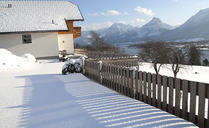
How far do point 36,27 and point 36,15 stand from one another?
316 cm

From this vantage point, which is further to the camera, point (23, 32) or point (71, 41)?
point (71, 41)

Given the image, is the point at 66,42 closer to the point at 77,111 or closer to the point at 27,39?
the point at 27,39

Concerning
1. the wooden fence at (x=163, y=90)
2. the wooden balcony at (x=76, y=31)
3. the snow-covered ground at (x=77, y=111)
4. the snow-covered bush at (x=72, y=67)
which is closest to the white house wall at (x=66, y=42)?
the wooden balcony at (x=76, y=31)

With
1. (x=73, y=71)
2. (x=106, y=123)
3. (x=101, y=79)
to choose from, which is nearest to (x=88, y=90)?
(x=101, y=79)

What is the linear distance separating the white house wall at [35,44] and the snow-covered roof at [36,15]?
87 cm

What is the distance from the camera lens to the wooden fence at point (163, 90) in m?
3.66

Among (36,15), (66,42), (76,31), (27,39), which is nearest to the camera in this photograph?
(27,39)

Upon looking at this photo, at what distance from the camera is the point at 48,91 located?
7168 mm

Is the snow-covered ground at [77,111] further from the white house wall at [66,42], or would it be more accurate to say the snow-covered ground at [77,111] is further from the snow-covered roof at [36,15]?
the white house wall at [66,42]

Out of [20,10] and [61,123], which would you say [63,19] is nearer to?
[20,10]

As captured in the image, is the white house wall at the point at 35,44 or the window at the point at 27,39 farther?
the window at the point at 27,39

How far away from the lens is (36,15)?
2325 centimetres

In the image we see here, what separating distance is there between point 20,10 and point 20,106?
22.1 meters

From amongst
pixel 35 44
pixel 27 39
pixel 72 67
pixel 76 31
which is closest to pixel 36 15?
pixel 27 39
